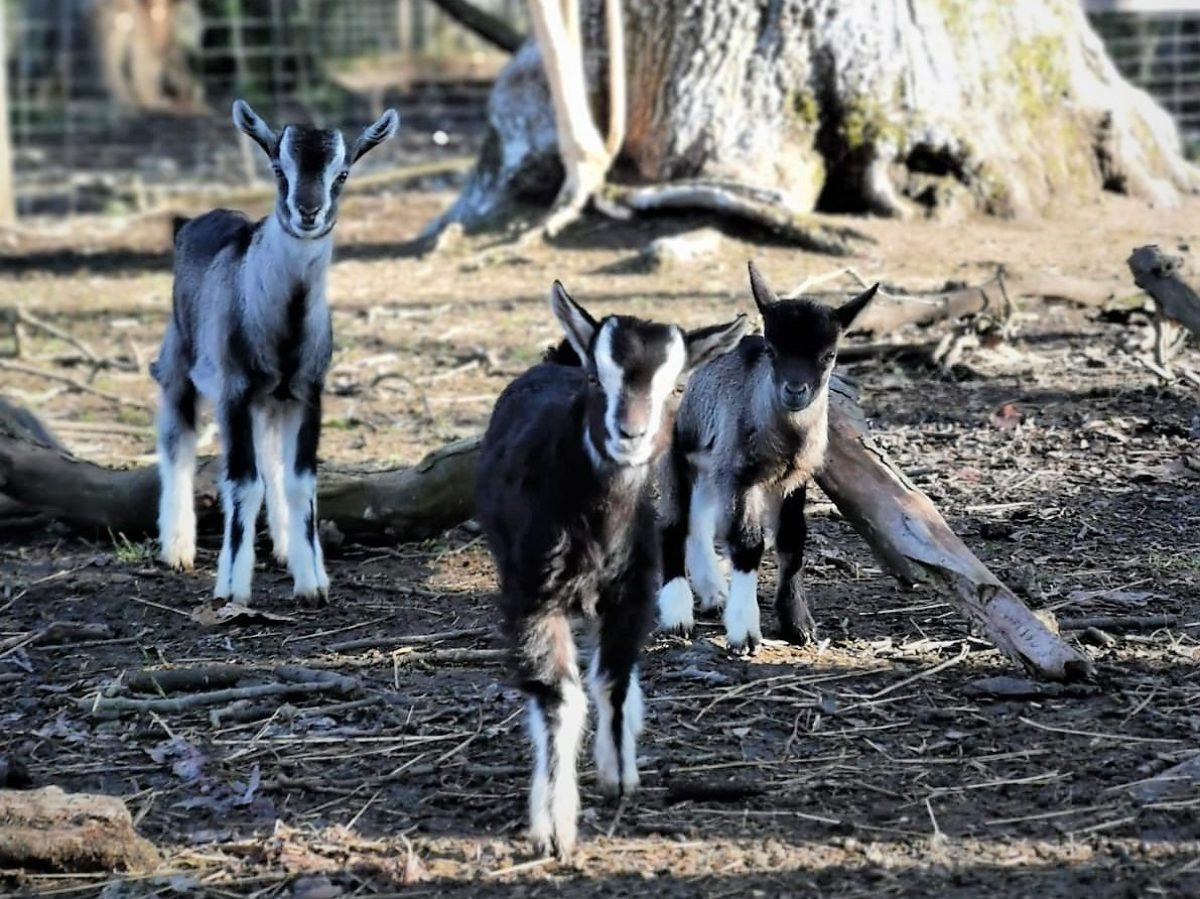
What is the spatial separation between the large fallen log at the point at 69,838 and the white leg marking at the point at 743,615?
2.02 m

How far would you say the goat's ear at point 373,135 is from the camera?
6.84 metres

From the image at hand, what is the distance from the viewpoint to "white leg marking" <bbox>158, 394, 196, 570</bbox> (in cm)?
721

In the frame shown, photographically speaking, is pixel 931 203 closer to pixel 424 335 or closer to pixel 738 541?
pixel 424 335

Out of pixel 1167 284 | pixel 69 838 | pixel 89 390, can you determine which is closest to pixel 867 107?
pixel 1167 284

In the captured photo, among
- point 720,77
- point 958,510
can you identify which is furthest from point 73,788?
point 720,77

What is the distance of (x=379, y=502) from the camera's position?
23.8ft

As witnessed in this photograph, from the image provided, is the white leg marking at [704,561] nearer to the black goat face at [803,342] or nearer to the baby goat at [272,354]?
the black goat face at [803,342]

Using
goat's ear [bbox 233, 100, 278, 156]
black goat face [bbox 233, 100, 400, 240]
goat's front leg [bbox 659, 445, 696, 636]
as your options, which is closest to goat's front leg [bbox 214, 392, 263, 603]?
black goat face [bbox 233, 100, 400, 240]

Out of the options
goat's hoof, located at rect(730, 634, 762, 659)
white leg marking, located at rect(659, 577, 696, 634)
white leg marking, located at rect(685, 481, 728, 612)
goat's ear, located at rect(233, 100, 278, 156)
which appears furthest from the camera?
goat's ear, located at rect(233, 100, 278, 156)

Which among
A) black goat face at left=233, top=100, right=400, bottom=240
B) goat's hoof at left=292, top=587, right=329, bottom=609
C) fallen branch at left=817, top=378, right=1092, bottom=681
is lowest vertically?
goat's hoof at left=292, top=587, right=329, bottom=609

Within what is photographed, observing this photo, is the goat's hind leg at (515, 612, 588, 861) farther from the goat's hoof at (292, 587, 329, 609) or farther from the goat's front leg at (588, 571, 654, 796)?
the goat's hoof at (292, 587, 329, 609)

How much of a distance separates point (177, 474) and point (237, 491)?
519mm

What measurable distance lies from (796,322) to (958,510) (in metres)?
1.87

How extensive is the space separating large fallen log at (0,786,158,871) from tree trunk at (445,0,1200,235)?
8.14m
